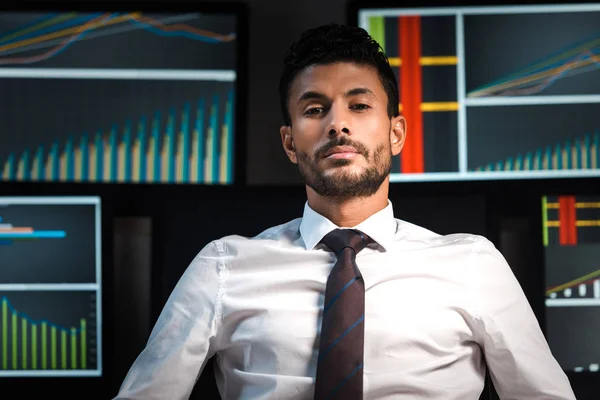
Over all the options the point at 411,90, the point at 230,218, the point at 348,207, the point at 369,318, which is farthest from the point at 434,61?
the point at 369,318

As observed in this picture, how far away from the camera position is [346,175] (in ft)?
4.17

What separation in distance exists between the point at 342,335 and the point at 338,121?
0.42m

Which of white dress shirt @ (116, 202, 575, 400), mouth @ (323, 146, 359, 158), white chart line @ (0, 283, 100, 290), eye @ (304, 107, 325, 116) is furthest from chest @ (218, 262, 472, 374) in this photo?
white chart line @ (0, 283, 100, 290)

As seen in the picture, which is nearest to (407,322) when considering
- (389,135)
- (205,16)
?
(389,135)

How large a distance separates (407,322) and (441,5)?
0.91 metres

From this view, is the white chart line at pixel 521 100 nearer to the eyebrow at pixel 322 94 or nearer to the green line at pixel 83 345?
the eyebrow at pixel 322 94

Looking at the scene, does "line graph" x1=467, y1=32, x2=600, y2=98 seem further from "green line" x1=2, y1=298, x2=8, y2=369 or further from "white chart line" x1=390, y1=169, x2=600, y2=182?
"green line" x1=2, y1=298, x2=8, y2=369

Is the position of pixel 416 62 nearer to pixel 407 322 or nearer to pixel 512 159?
pixel 512 159

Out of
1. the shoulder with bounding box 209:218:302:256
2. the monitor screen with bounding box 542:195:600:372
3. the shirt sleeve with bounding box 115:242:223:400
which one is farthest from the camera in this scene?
the monitor screen with bounding box 542:195:600:372

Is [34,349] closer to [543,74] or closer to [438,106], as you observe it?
[438,106]

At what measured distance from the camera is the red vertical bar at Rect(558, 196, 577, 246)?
5.44 ft

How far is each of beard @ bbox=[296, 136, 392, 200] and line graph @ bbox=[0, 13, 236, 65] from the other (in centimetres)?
58

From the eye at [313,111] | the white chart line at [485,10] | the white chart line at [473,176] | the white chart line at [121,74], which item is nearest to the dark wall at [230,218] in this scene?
the white chart line at [473,176]

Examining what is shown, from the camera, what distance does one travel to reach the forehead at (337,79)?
4.31ft
